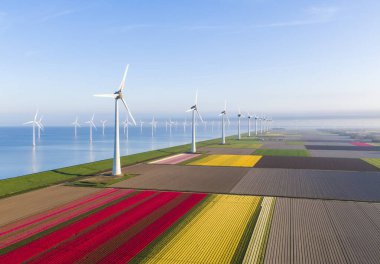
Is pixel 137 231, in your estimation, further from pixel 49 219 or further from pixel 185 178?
pixel 185 178

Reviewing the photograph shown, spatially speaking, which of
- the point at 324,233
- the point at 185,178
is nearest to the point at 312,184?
the point at 185,178

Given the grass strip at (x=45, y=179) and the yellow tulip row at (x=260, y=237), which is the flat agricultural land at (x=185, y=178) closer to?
the grass strip at (x=45, y=179)

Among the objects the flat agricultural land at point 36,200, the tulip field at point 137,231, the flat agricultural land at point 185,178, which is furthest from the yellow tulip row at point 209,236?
the flat agricultural land at point 36,200

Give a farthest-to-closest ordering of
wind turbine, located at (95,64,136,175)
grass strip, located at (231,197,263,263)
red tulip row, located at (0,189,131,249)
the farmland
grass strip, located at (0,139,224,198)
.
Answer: wind turbine, located at (95,64,136,175) → grass strip, located at (0,139,224,198) → red tulip row, located at (0,189,131,249) → the farmland → grass strip, located at (231,197,263,263)

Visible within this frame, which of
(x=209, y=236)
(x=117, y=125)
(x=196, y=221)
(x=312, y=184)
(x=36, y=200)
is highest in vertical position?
(x=117, y=125)

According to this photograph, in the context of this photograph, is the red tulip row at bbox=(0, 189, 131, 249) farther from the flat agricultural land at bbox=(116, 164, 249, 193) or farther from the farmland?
the flat agricultural land at bbox=(116, 164, 249, 193)

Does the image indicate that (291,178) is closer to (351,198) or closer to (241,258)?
(351,198)

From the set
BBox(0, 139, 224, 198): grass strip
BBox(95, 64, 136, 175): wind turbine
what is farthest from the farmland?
BBox(95, 64, 136, 175): wind turbine
